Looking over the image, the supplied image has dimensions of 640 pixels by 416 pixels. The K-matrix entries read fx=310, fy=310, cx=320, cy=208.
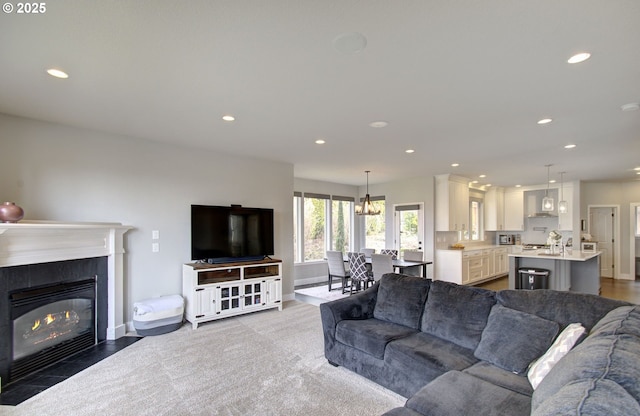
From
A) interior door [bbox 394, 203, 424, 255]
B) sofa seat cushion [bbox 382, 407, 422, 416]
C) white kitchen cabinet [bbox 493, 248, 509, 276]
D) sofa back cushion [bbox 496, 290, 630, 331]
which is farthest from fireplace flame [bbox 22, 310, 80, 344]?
white kitchen cabinet [bbox 493, 248, 509, 276]

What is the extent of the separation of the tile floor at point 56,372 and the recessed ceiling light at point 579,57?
4.97m

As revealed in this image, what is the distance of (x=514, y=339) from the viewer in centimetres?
224

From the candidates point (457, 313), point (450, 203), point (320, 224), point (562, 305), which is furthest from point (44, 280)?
point (450, 203)

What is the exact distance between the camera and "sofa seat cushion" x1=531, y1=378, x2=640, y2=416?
93 centimetres

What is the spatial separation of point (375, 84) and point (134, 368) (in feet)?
11.6

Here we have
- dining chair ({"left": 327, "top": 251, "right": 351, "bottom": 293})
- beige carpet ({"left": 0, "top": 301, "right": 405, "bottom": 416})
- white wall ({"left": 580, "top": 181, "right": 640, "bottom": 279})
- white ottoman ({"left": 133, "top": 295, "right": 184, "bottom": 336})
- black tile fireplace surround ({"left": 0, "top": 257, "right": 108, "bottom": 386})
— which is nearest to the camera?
beige carpet ({"left": 0, "top": 301, "right": 405, "bottom": 416})

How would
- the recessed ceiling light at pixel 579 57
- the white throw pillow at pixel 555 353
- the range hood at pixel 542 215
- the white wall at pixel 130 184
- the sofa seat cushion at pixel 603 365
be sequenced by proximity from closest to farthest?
1. the sofa seat cushion at pixel 603 365
2. the white throw pillow at pixel 555 353
3. the recessed ceiling light at pixel 579 57
4. the white wall at pixel 130 184
5. the range hood at pixel 542 215

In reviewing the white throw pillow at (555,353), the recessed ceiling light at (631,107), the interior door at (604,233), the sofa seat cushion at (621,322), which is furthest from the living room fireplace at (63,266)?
the interior door at (604,233)

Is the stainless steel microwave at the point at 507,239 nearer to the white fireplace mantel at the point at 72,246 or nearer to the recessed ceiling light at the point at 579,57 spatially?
the recessed ceiling light at the point at 579,57

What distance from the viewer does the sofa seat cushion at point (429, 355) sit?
2.29m

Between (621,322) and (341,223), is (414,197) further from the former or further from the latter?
(621,322)

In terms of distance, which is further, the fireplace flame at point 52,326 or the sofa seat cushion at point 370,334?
the fireplace flame at point 52,326

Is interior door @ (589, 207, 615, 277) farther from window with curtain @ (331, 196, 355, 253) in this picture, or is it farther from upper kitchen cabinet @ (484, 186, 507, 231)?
window with curtain @ (331, 196, 355, 253)

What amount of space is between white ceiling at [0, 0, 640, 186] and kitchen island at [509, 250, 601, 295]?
2.43 m
